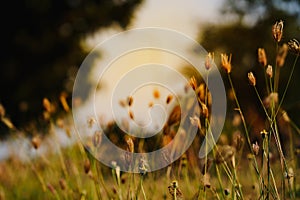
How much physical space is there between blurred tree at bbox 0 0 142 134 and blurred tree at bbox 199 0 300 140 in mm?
2331

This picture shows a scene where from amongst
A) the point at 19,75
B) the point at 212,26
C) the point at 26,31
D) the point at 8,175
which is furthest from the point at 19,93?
the point at 8,175

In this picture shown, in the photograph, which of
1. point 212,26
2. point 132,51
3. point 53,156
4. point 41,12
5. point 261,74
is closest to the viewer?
point 132,51

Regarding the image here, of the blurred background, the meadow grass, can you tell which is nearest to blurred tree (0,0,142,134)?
the blurred background

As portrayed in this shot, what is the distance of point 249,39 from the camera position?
39.9 ft

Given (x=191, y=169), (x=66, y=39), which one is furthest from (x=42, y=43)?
(x=191, y=169)

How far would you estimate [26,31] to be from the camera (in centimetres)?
1234

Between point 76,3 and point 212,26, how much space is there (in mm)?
3450

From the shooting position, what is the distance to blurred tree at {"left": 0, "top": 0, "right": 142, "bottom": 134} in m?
12.0

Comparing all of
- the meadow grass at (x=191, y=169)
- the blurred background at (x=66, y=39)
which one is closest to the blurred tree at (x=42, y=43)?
the blurred background at (x=66, y=39)

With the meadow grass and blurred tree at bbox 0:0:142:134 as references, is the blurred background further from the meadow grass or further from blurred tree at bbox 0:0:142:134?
the meadow grass

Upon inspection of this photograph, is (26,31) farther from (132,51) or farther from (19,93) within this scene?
(132,51)

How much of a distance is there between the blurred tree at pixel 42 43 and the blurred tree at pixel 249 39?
233 centimetres

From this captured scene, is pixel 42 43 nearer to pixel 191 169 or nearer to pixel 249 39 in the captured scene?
pixel 249 39

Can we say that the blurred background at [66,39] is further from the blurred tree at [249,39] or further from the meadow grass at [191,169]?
the meadow grass at [191,169]
